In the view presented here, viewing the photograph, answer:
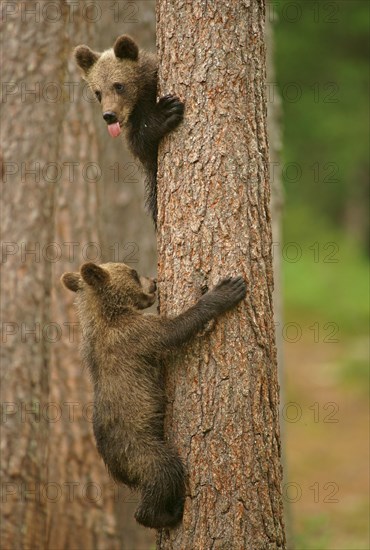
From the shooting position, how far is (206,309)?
459 centimetres

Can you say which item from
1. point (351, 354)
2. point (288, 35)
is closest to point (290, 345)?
point (351, 354)

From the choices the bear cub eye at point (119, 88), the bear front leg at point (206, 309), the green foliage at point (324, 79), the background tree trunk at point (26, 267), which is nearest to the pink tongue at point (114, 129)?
the bear cub eye at point (119, 88)

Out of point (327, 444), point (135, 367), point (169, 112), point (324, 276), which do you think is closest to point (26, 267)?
point (135, 367)

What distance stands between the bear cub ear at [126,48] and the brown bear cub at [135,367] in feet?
5.13

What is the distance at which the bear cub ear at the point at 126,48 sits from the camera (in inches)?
230

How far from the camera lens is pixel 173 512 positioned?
4.71 m

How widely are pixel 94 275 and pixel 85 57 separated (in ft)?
6.06

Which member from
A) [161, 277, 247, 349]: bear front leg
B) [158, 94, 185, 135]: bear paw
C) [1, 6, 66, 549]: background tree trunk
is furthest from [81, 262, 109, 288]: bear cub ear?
[1, 6, 66, 549]: background tree trunk

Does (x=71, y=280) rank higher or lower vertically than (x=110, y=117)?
lower

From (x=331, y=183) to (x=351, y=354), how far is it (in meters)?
10.6

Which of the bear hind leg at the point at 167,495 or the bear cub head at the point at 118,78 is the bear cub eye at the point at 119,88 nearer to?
the bear cub head at the point at 118,78

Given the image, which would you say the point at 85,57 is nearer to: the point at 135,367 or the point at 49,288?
the point at 49,288

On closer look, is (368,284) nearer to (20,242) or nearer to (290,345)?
(290,345)

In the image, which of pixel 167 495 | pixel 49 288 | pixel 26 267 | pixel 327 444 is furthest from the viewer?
pixel 327 444
